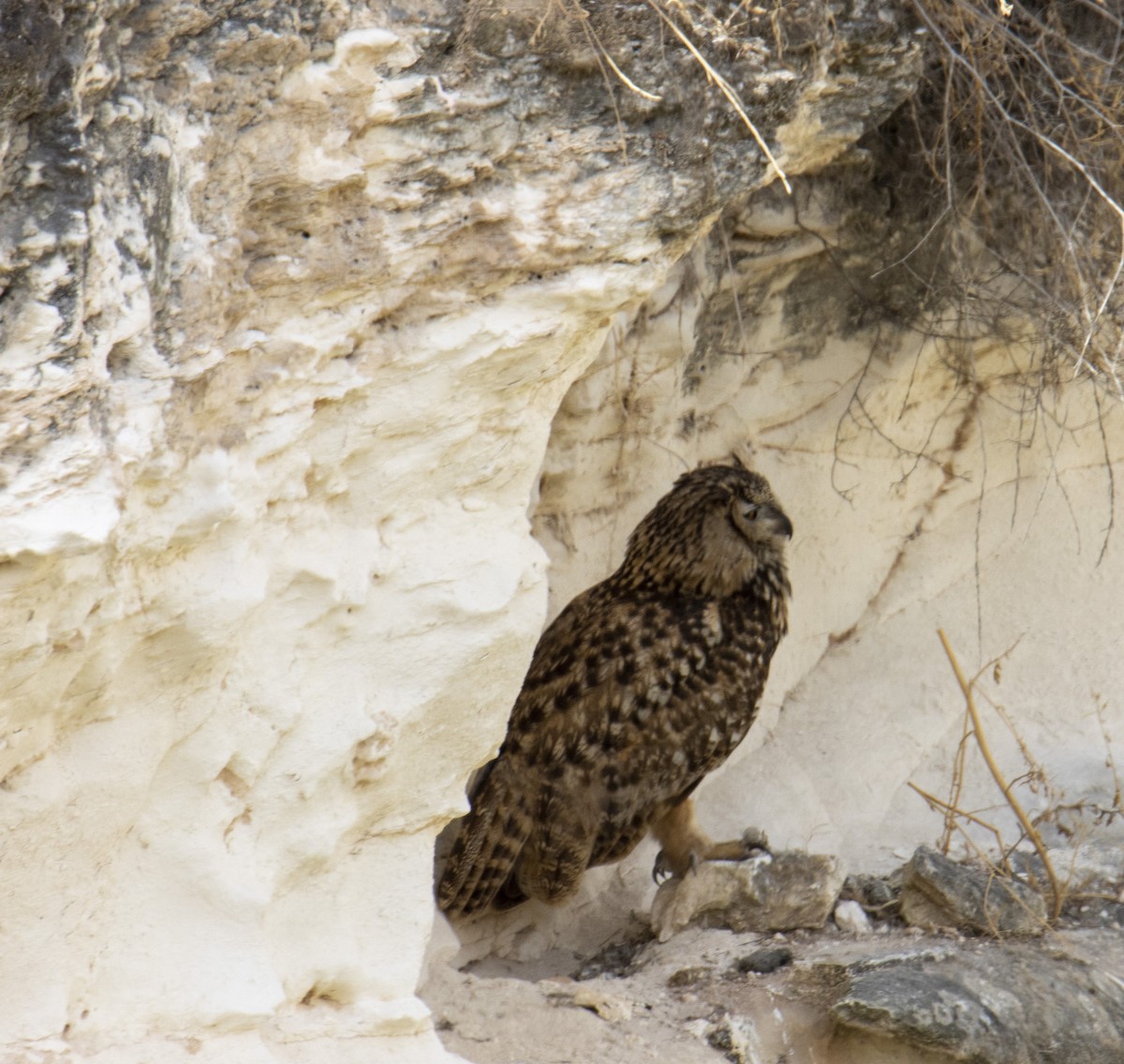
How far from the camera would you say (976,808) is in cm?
472

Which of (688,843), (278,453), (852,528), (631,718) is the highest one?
(278,453)

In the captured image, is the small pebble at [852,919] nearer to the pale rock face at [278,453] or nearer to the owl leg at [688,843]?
the owl leg at [688,843]

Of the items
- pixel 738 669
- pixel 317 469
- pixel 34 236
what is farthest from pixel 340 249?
pixel 738 669

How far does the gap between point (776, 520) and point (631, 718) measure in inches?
28.3

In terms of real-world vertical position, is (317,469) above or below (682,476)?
above

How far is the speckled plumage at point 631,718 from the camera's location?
392 cm

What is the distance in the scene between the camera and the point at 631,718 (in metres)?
3.91

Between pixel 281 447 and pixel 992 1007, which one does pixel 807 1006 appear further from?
pixel 281 447

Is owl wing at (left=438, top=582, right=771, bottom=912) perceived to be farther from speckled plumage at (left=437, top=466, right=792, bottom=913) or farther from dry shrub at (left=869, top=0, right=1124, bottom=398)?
dry shrub at (left=869, top=0, right=1124, bottom=398)

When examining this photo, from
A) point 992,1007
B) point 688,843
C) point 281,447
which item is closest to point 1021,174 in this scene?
point 688,843

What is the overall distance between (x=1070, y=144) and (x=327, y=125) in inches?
96.0

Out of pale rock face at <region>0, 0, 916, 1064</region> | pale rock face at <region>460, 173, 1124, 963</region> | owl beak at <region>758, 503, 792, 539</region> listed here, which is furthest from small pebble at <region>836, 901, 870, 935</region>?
pale rock face at <region>0, 0, 916, 1064</region>

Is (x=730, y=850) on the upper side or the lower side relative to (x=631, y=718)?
lower

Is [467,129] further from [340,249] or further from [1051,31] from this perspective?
[1051,31]
